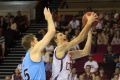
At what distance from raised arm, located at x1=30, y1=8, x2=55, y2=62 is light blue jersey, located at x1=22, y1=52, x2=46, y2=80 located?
8 cm

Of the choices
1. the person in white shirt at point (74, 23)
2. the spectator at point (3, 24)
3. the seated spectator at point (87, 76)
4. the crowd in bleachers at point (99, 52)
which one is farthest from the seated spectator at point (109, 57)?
the spectator at point (3, 24)

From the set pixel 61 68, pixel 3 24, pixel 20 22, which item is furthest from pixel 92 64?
pixel 3 24

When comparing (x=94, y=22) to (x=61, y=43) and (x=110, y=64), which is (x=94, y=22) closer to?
(x=61, y=43)

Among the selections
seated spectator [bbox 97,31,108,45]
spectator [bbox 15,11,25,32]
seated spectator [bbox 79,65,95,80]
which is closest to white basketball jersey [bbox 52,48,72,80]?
seated spectator [bbox 79,65,95,80]

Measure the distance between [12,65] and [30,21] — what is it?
14.0 feet

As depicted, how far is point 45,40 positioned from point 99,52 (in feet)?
26.9

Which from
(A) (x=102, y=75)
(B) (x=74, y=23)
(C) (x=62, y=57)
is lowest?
(A) (x=102, y=75)

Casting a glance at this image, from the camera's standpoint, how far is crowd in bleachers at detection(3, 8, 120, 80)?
12579 mm

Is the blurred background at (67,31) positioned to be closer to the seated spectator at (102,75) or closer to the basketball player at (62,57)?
the seated spectator at (102,75)

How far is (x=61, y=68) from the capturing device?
7.17 metres

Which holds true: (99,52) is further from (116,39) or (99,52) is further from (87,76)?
(87,76)

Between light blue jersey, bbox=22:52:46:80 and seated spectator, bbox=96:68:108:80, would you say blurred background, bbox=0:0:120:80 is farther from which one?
light blue jersey, bbox=22:52:46:80

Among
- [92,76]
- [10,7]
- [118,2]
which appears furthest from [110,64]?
[10,7]

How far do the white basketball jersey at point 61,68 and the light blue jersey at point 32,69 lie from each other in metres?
0.69
